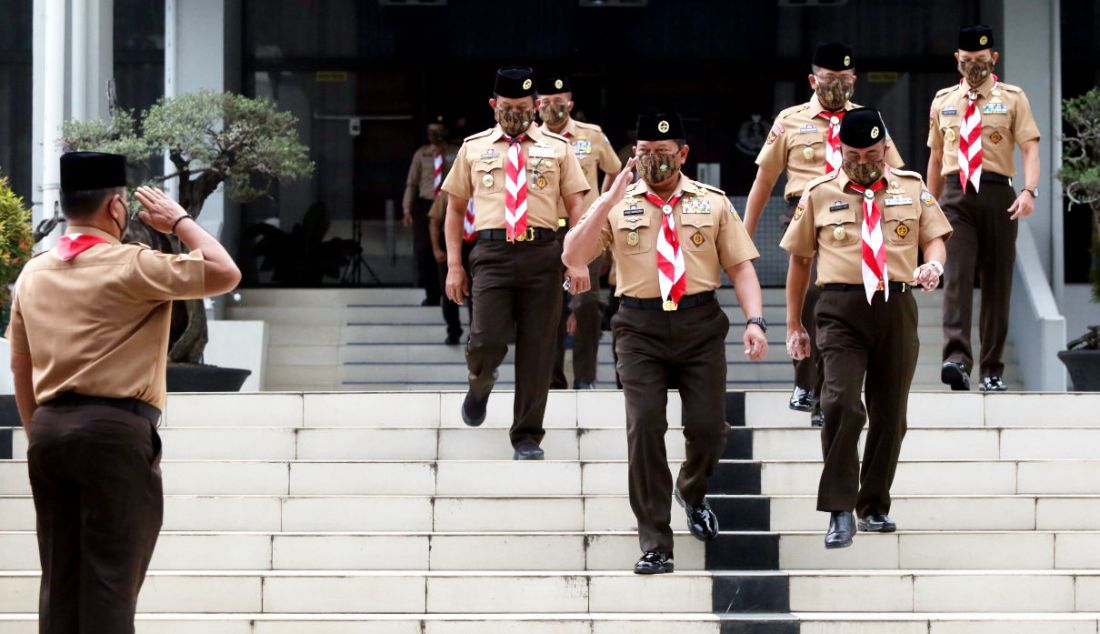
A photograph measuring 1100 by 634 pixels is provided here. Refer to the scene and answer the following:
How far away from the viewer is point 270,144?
12.1 m

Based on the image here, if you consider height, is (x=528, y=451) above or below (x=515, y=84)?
below

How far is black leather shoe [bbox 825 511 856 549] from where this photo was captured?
7289 mm

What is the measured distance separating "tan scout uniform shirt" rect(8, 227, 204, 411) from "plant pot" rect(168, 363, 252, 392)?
6.11 meters

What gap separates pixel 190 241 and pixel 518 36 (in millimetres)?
10946

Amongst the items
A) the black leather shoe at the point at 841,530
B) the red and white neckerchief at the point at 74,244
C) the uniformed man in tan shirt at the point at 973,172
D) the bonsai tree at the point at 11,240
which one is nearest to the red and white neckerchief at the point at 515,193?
the black leather shoe at the point at 841,530

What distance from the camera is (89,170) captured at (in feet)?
17.8

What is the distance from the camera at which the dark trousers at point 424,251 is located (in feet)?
46.6

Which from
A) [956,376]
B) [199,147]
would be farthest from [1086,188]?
[199,147]

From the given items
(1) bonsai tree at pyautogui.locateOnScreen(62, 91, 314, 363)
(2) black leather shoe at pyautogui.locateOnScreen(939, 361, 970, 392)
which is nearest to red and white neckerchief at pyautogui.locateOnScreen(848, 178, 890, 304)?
(2) black leather shoe at pyautogui.locateOnScreen(939, 361, 970, 392)

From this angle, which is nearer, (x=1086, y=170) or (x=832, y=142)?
(x=832, y=142)

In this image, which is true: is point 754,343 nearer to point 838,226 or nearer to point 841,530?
point 838,226

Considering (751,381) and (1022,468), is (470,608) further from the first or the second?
(751,381)

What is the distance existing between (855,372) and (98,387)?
130 inches

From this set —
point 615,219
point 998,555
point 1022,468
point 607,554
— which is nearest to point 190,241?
point 615,219
